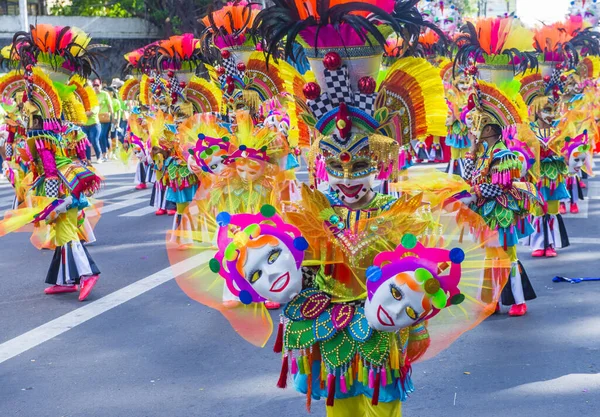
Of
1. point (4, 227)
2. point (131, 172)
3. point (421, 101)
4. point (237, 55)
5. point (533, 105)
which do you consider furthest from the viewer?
point (131, 172)

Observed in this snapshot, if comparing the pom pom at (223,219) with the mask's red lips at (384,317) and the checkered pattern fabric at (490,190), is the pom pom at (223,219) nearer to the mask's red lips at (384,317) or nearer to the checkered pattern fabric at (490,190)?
the mask's red lips at (384,317)

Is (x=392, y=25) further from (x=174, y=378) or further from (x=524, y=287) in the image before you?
(x=524, y=287)

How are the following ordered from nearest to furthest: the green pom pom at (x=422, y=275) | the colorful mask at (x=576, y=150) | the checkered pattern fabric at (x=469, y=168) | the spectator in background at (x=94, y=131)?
the green pom pom at (x=422, y=275)
the checkered pattern fabric at (x=469, y=168)
the colorful mask at (x=576, y=150)
the spectator in background at (x=94, y=131)

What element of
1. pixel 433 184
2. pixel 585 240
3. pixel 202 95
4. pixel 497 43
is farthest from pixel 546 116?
pixel 433 184

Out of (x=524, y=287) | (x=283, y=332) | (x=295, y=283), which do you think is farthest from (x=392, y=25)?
(x=524, y=287)

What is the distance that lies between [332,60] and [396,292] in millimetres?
1017

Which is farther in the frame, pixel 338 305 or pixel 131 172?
pixel 131 172

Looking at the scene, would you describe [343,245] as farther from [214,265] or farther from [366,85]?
[366,85]

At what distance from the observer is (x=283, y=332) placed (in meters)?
3.92

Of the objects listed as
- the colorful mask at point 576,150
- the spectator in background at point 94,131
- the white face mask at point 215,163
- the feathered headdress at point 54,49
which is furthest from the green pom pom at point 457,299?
the spectator in background at point 94,131

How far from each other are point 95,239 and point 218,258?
8.00 m

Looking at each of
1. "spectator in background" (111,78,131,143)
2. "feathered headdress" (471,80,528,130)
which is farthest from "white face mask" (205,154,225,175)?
"spectator in background" (111,78,131,143)

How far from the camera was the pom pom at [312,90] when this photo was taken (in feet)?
12.3

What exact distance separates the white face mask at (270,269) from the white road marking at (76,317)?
7.15 feet
